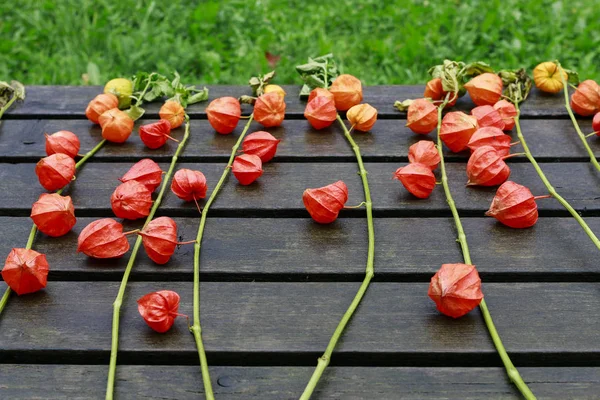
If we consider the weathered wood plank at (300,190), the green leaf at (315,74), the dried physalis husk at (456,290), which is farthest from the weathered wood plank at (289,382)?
the green leaf at (315,74)

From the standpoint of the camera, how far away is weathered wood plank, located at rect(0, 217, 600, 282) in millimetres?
1548

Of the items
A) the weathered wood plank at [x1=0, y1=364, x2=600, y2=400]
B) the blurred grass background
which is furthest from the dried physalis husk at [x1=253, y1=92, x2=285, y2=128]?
the blurred grass background

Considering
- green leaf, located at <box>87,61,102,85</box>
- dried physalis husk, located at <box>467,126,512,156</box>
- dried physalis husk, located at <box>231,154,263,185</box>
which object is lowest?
green leaf, located at <box>87,61,102,85</box>

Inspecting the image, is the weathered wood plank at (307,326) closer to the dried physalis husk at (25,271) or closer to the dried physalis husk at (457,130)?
the dried physalis husk at (25,271)

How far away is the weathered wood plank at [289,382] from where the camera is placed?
126 centimetres

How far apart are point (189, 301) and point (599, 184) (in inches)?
46.7

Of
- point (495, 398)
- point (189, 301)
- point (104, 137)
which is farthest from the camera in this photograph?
point (104, 137)

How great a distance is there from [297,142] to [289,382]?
3.17ft

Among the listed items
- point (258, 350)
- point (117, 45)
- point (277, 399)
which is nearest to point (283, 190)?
point (258, 350)

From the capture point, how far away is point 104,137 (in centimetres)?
209

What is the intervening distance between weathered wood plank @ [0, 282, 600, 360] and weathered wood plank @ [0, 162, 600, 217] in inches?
11.6

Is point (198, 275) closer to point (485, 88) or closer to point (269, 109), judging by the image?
point (269, 109)

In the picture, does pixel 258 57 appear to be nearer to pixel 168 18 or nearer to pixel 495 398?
pixel 168 18

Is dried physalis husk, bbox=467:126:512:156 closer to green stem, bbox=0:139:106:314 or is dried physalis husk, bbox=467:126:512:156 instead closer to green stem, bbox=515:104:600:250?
green stem, bbox=515:104:600:250
